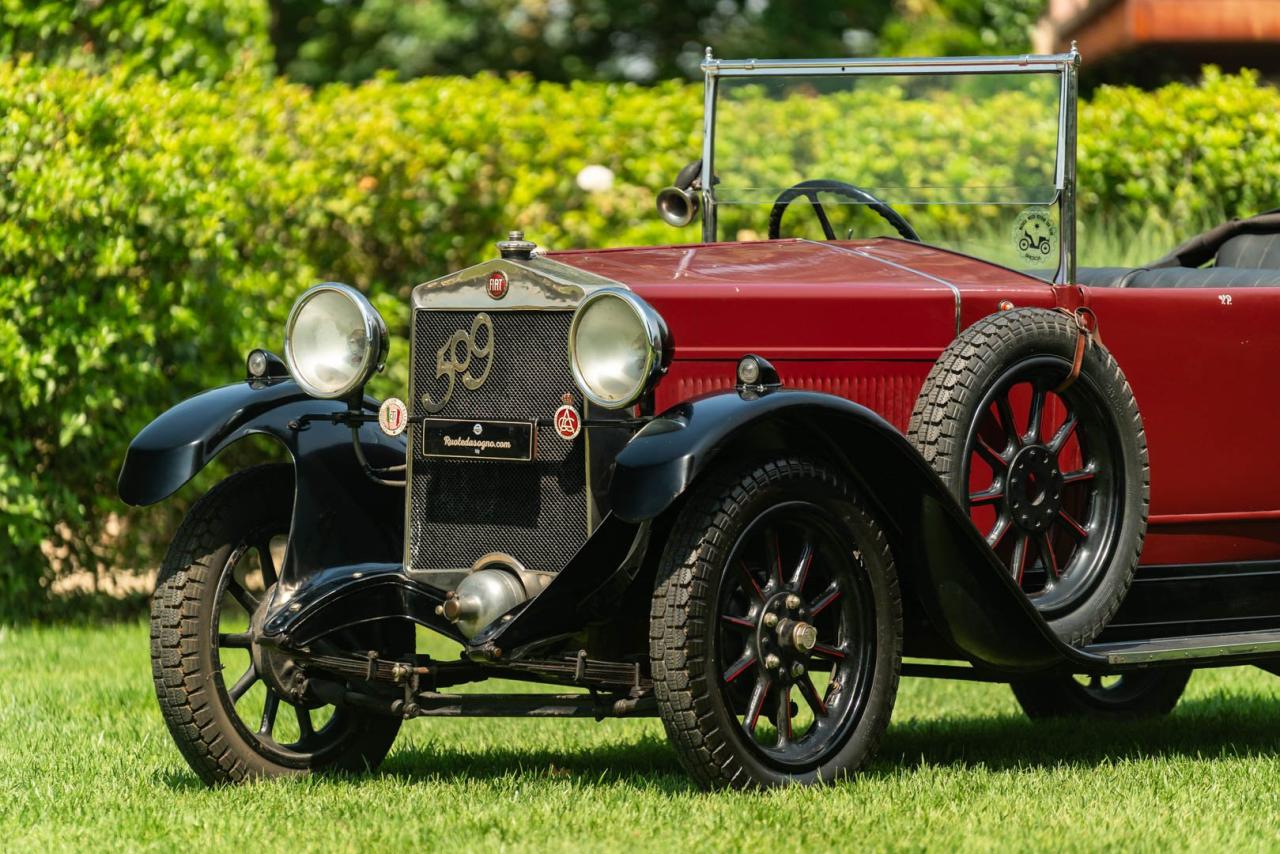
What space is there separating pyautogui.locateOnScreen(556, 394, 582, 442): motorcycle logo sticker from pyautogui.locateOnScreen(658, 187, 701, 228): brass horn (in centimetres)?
130

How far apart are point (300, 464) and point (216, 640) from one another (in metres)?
0.49

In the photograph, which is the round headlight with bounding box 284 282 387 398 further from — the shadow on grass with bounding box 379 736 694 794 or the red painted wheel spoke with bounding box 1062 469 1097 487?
the red painted wheel spoke with bounding box 1062 469 1097 487

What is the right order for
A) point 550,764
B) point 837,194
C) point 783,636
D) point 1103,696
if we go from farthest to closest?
point 1103,696
point 837,194
point 550,764
point 783,636

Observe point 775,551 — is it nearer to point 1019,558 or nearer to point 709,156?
point 1019,558

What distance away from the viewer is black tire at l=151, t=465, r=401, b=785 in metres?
4.80

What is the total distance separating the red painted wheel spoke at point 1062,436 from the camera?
5.08 metres

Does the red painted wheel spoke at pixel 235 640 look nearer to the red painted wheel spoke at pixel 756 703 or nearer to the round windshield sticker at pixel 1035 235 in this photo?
the red painted wheel spoke at pixel 756 703

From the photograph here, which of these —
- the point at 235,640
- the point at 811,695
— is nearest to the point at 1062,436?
the point at 811,695

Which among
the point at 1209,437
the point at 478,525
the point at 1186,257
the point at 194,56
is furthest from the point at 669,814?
the point at 194,56

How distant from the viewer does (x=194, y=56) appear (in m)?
9.73

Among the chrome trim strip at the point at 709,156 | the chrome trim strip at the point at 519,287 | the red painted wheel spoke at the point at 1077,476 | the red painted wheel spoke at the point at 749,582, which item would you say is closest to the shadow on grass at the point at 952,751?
the red painted wheel spoke at the point at 749,582

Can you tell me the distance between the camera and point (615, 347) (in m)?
4.48

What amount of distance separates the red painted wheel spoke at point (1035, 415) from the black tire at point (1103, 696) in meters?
1.62

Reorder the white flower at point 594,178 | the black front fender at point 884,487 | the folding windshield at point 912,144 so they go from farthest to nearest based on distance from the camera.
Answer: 1. the white flower at point 594,178
2. the folding windshield at point 912,144
3. the black front fender at point 884,487
